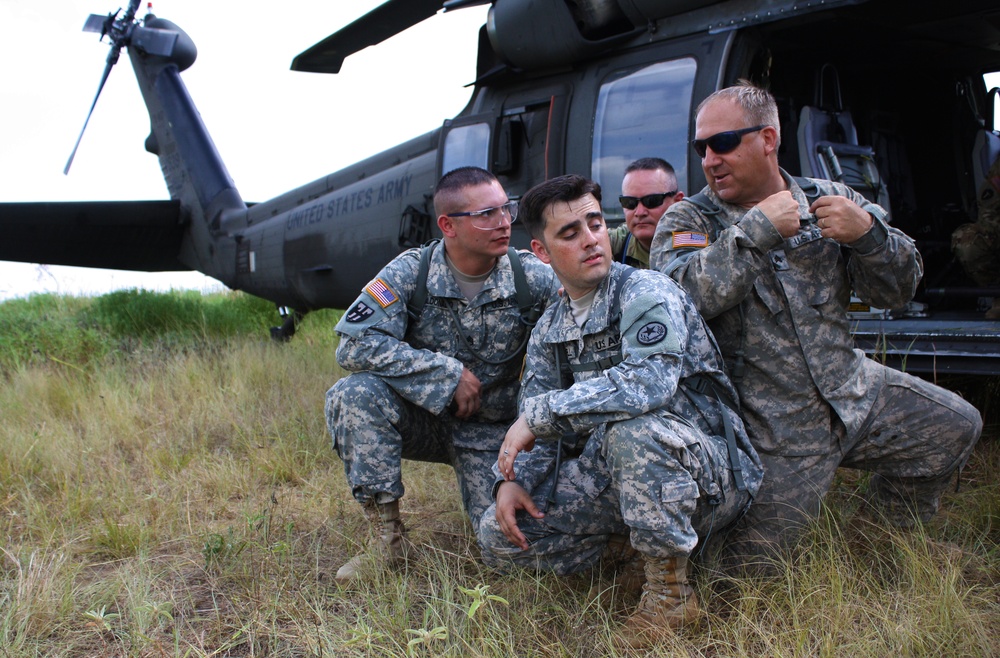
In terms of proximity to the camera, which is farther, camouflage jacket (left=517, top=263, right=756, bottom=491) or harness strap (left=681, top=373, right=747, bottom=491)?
harness strap (left=681, top=373, right=747, bottom=491)

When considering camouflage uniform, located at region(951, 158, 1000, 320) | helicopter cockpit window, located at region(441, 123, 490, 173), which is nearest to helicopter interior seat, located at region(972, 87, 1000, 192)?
camouflage uniform, located at region(951, 158, 1000, 320)

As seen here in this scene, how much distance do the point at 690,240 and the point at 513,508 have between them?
99 centimetres

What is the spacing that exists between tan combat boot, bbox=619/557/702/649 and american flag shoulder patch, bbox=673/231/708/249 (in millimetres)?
952

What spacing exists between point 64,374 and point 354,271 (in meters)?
2.47

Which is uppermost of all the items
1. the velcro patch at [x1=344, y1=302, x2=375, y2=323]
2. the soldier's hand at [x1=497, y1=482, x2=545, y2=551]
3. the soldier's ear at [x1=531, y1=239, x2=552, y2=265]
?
the soldier's ear at [x1=531, y1=239, x2=552, y2=265]

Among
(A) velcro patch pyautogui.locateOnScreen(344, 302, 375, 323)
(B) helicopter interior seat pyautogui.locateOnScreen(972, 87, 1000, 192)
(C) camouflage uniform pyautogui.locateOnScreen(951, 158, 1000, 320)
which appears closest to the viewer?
(A) velcro patch pyautogui.locateOnScreen(344, 302, 375, 323)

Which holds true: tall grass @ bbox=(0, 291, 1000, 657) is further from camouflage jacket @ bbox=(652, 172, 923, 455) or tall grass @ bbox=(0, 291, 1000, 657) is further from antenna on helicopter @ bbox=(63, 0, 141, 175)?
antenna on helicopter @ bbox=(63, 0, 141, 175)

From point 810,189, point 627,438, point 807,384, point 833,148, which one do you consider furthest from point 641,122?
point 627,438

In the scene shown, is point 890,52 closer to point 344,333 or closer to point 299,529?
point 344,333

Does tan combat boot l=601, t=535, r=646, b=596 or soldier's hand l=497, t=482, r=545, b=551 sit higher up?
soldier's hand l=497, t=482, r=545, b=551

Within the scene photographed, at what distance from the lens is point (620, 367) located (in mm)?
2324

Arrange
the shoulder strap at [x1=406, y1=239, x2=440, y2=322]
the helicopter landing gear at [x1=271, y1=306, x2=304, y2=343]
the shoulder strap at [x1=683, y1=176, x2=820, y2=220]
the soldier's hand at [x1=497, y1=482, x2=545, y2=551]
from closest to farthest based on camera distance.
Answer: the soldier's hand at [x1=497, y1=482, x2=545, y2=551], the shoulder strap at [x1=683, y1=176, x2=820, y2=220], the shoulder strap at [x1=406, y1=239, x2=440, y2=322], the helicopter landing gear at [x1=271, y1=306, x2=304, y2=343]

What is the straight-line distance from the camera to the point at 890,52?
205 inches

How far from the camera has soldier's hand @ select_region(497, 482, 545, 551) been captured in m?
2.50
